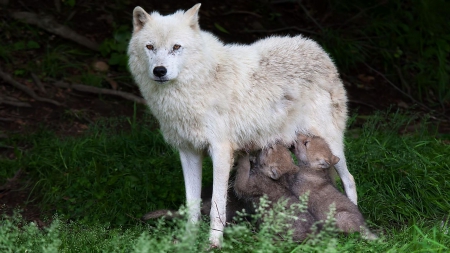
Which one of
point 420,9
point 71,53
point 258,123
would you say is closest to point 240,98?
point 258,123

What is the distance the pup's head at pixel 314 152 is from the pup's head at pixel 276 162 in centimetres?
10

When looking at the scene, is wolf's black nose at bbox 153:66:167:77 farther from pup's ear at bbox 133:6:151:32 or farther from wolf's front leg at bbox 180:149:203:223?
wolf's front leg at bbox 180:149:203:223

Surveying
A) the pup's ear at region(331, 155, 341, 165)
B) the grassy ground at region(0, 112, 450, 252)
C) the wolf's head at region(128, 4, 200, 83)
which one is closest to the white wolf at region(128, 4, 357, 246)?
the wolf's head at region(128, 4, 200, 83)

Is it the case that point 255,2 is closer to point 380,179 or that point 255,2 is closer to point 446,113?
point 446,113

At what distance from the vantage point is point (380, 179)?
714 centimetres

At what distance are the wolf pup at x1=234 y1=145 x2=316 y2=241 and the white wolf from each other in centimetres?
12

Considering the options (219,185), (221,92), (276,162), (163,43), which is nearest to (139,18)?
(163,43)

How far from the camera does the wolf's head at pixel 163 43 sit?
548 centimetres

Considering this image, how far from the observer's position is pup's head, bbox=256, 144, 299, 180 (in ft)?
19.7

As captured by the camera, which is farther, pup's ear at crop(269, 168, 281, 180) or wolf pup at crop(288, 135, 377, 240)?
pup's ear at crop(269, 168, 281, 180)

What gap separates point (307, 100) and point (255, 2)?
19.3 feet

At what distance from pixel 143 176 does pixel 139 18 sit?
2.26 meters

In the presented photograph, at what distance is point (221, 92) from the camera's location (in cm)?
580

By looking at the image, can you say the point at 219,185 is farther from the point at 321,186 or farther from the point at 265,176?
the point at 321,186
